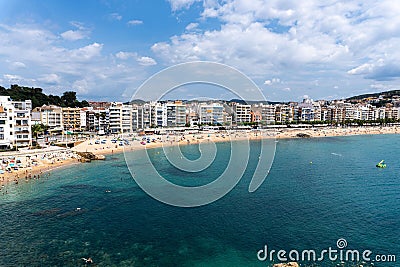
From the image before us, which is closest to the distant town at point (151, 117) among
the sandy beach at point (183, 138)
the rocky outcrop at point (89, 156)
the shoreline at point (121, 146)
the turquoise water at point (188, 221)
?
the shoreline at point (121, 146)

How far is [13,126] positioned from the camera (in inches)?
1444

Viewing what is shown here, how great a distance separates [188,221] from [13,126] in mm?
30803

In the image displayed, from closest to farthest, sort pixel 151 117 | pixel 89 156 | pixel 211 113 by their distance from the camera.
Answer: pixel 89 156
pixel 151 117
pixel 211 113

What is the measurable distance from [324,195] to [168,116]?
55.2 meters

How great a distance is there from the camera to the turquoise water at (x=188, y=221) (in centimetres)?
1358

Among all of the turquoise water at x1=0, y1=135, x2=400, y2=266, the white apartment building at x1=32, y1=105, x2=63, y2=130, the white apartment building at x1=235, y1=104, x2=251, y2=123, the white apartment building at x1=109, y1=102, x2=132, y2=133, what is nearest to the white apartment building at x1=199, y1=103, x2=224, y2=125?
the white apartment building at x1=235, y1=104, x2=251, y2=123

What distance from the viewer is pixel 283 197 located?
21750 millimetres

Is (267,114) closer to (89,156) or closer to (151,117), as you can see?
(151,117)

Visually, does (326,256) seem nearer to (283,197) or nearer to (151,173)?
(283,197)

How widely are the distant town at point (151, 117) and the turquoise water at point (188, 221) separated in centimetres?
1311

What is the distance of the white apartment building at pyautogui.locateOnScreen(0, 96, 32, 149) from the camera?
3581cm

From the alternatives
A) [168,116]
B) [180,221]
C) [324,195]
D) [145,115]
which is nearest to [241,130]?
[168,116]

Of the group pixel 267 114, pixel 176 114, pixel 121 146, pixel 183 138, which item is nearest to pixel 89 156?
pixel 121 146

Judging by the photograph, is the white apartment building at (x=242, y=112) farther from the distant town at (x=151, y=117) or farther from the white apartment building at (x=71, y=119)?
the white apartment building at (x=71, y=119)
